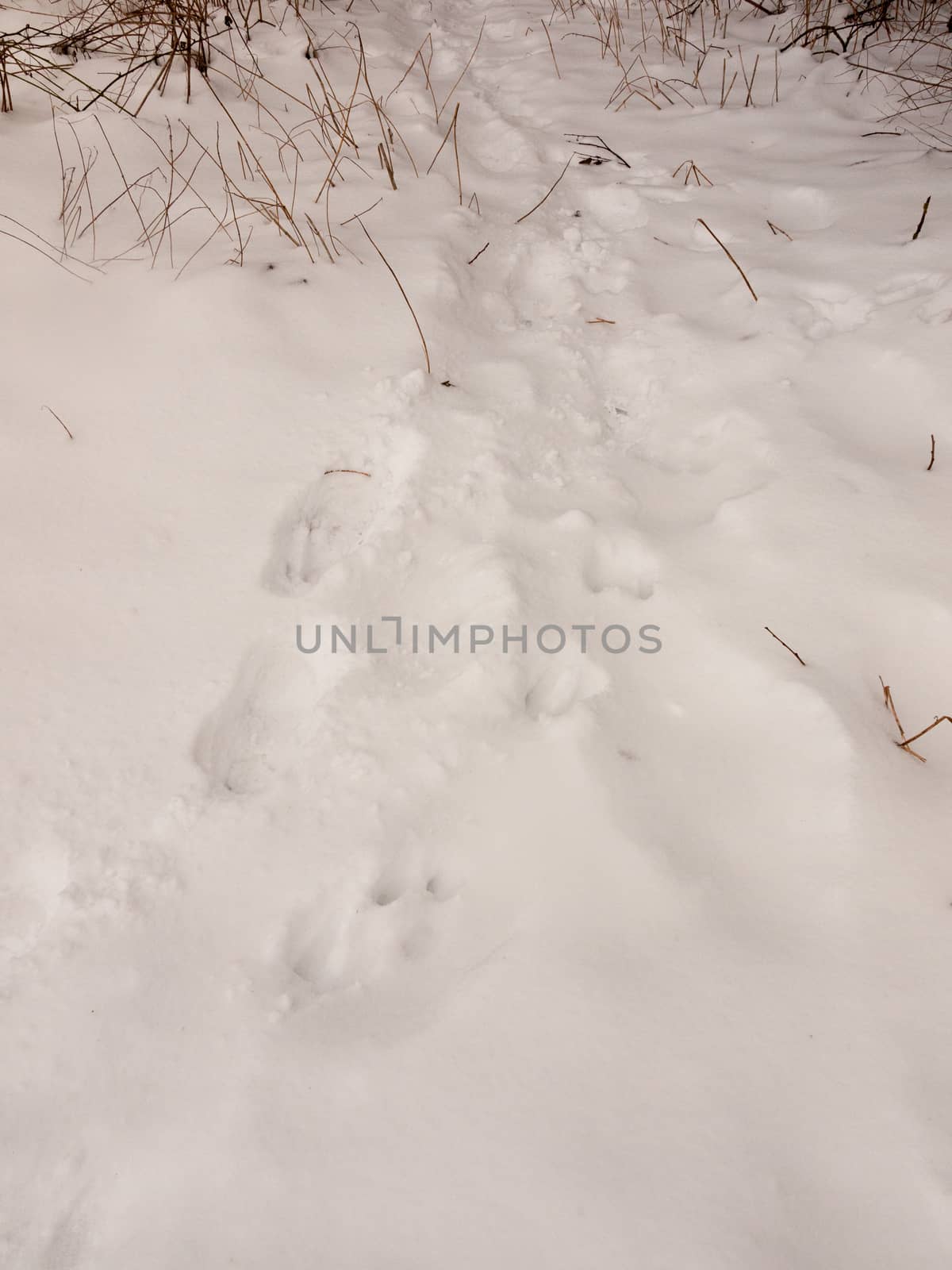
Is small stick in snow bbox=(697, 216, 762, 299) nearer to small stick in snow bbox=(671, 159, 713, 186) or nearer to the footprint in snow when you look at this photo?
small stick in snow bbox=(671, 159, 713, 186)

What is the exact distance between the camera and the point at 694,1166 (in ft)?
2.84

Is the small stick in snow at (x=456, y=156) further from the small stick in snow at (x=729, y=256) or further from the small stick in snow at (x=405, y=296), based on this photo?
the small stick in snow at (x=729, y=256)

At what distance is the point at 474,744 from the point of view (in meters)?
1.23

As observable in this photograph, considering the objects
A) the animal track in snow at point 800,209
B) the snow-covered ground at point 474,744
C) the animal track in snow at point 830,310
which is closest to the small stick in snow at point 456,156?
the snow-covered ground at point 474,744

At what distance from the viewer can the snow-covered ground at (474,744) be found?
0.88 meters

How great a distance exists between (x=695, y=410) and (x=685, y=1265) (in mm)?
1422

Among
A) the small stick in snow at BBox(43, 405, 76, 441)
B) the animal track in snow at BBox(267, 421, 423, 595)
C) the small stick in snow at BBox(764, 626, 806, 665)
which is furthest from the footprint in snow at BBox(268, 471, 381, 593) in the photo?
Answer: the small stick in snow at BBox(764, 626, 806, 665)

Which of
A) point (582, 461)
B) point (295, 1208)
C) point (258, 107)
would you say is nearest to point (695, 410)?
point (582, 461)

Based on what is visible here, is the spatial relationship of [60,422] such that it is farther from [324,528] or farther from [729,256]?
[729,256]

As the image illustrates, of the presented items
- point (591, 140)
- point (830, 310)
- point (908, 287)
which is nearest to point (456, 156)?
point (591, 140)

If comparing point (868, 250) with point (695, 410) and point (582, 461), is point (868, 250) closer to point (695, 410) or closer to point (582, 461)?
point (695, 410)

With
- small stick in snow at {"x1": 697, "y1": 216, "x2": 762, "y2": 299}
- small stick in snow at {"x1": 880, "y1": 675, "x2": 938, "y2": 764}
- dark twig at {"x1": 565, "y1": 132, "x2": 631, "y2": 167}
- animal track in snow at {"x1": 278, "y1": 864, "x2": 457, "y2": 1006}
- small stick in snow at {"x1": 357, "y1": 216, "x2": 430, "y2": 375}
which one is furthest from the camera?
dark twig at {"x1": 565, "y1": 132, "x2": 631, "y2": 167}

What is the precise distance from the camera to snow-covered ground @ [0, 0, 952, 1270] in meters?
0.88

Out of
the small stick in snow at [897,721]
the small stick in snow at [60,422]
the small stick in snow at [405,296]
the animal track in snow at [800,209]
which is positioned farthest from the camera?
the animal track in snow at [800,209]
